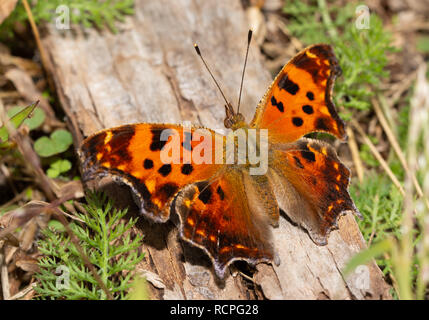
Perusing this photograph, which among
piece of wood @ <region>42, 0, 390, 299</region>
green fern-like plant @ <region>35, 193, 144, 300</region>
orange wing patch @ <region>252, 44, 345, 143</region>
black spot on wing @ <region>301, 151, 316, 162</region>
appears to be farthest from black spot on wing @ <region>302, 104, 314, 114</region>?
green fern-like plant @ <region>35, 193, 144, 300</region>

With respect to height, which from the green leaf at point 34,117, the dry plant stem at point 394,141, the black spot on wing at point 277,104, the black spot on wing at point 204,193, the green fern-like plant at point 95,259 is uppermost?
the black spot on wing at point 277,104

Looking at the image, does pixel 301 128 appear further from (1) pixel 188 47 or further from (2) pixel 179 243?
(1) pixel 188 47

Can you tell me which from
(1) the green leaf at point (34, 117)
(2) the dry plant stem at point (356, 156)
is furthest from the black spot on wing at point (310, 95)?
(1) the green leaf at point (34, 117)

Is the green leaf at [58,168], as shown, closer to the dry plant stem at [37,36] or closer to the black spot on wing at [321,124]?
the dry plant stem at [37,36]

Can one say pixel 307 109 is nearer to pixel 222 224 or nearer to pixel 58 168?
pixel 222 224

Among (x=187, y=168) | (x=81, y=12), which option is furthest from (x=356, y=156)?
(x=81, y=12)
